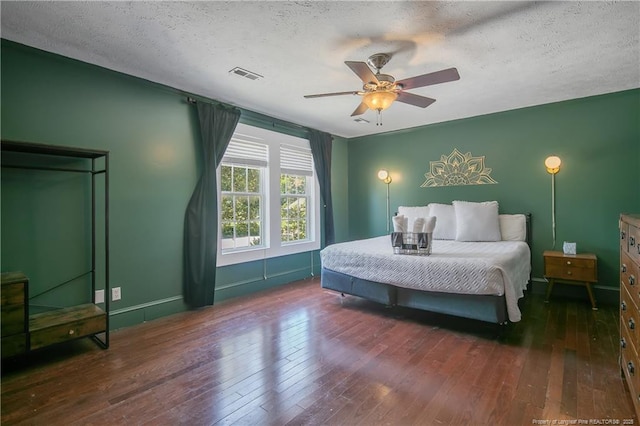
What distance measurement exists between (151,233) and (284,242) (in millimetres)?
1961

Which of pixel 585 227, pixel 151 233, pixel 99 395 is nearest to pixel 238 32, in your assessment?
pixel 151 233

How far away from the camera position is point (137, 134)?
10.2 feet

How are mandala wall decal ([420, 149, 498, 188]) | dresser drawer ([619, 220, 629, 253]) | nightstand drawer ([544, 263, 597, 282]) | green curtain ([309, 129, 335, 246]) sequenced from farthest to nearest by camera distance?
green curtain ([309, 129, 335, 246]), mandala wall decal ([420, 149, 498, 188]), nightstand drawer ([544, 263, 597, 282]), dresser drawer ([619, 220, 629, 253])

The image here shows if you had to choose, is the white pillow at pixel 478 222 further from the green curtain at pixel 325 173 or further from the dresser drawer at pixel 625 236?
the green curtain at pixel 325 173

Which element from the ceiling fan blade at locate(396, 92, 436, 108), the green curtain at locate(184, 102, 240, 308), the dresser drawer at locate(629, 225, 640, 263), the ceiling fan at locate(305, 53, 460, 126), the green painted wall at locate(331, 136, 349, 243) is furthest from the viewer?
the green painted wall at locate(331, 136, 349, 243)

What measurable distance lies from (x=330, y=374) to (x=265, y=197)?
9.17 ft

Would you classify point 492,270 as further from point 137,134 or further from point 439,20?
point 137,134

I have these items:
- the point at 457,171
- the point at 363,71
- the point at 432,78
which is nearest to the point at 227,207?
the point at 363,71

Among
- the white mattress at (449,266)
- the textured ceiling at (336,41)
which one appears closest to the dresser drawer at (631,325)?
the white mattress at (449,266)

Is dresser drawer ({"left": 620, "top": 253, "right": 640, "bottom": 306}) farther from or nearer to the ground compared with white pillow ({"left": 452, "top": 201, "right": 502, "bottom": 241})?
nearer to the ground

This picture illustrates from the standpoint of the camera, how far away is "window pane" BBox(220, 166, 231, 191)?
3.89 metres

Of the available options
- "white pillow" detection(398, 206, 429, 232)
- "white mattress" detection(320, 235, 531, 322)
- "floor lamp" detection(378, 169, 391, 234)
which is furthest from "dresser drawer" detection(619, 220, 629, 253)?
"floor lamp" detection(378, 169, 391, 234)

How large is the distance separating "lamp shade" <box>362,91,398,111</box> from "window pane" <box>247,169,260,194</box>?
6.96ft

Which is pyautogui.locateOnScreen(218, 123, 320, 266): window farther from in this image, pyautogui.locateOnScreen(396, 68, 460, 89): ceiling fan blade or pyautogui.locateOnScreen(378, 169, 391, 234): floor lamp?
pyautogui.locateOnScreen(396, 68, 460, 89): ceiling fan blade
